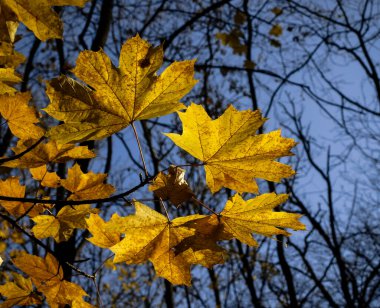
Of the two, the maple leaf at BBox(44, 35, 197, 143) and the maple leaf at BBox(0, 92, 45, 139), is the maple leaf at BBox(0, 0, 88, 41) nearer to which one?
the maple leaf at BBox(44, 35, 197, 143)

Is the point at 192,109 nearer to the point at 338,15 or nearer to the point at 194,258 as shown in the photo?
the point at 194,258

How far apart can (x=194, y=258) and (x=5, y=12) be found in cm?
83

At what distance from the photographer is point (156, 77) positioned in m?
0.92

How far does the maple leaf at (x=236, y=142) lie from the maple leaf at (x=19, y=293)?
96 cm

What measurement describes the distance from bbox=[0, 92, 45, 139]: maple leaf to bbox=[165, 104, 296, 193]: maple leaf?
526 millimetres

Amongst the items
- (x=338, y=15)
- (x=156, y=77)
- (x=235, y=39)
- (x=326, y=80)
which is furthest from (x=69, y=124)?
(x=338, y=15)

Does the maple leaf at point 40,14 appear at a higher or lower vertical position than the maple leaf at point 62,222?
higher

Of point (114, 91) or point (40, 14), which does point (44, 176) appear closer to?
point (114, 91)

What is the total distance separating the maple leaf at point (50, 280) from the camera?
1273 millimetres

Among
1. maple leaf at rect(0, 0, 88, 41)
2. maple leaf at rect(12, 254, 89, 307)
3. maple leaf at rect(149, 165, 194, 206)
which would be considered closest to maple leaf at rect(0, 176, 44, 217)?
maple leaf at rect(12, 254, 89, 307)

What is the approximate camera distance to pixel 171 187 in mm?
932

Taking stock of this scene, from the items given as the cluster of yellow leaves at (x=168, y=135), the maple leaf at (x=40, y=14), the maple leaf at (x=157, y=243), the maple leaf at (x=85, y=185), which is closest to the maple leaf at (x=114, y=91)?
the cluster of yellow leaves at (x=168, y=135)

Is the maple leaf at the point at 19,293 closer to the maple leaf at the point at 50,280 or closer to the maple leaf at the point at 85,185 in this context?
the maple leaf at the point at 50,280

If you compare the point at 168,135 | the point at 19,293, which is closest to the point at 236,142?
the point at 168,135
